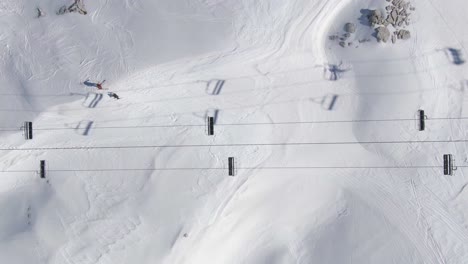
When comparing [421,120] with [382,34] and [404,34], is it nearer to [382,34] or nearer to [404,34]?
[404,34]

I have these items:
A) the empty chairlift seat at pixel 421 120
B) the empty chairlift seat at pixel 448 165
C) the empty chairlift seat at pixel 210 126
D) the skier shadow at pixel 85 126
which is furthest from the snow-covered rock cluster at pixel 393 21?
the skier shadow at pixel 85 126

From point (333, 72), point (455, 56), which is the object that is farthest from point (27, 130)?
point (455, 56)

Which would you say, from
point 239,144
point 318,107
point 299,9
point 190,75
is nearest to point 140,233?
point 239,144

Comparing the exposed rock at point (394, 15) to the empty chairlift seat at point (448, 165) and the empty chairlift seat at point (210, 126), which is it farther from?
the empty chairlift seat at point (210, 126)

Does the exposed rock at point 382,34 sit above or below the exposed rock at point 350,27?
below

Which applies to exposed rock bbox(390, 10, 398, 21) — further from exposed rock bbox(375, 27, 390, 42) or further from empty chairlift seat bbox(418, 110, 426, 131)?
empty chairlift seat bbox(418, 110, 426, 131)
